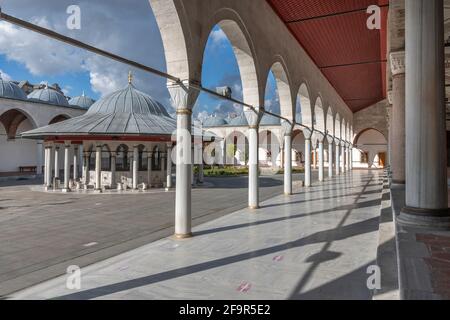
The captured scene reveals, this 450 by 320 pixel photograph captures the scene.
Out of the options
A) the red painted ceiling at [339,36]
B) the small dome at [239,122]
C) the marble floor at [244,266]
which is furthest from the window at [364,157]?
the marble floor at [244,266]

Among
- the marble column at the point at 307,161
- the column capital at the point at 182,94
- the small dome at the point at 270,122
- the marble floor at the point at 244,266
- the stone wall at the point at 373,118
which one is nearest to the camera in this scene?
the marble floor at the point at 244,266

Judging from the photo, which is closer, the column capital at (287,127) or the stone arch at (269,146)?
the column capital at (287,127)

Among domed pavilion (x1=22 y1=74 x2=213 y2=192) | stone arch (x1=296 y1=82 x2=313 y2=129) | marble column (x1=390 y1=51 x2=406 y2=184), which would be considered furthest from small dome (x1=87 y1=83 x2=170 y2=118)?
marble column (x1=390 y1=51 x2=406 y2=184)

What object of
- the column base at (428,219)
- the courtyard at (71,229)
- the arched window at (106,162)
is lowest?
the courtyard at (71,229)

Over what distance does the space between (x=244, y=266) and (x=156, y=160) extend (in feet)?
52.2

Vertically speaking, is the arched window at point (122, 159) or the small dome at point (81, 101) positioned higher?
the small dome at point (81, 101)

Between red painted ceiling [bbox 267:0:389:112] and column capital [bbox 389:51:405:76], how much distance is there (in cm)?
359

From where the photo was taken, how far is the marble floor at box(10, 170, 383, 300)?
4.26 metres

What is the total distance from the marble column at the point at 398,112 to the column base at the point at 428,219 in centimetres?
541

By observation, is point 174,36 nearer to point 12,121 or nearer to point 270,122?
point 12,121

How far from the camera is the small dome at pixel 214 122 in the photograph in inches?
2059

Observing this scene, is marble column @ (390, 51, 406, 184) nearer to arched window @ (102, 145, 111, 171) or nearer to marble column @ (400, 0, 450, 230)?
marble column @ (400, 0, 450, 230)

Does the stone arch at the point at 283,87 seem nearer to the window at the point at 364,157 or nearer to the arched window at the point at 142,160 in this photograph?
the arched window at the point at 142,160

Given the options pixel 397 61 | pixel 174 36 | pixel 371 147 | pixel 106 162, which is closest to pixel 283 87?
pixel 397 61
